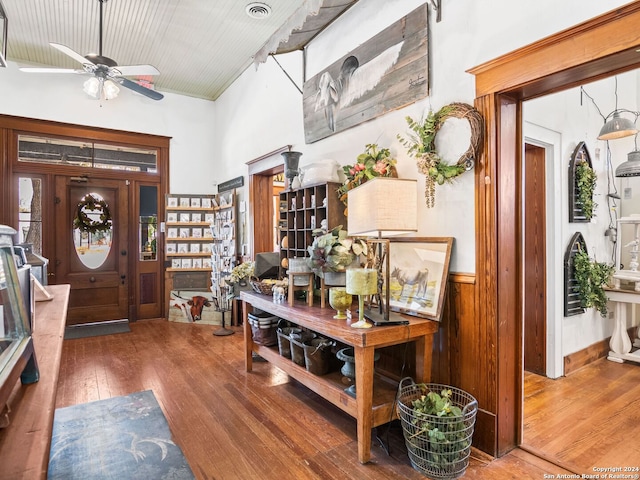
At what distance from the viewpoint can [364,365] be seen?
211cm

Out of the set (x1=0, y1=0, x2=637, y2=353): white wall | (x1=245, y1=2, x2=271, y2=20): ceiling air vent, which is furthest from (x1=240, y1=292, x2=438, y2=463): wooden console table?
(x1=245, y1=2, x2=271, y2=20): ceiling air vent

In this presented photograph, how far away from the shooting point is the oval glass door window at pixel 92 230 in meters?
5.55

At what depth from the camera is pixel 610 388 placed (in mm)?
3088

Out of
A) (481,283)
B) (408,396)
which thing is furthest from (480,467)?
(481,283)

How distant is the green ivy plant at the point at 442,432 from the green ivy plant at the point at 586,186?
2.61 m

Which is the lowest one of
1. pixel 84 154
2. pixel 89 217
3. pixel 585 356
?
pixel 585 356

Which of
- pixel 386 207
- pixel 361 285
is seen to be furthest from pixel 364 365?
pixel 386 207

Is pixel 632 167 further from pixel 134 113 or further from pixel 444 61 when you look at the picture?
pixel 134 113

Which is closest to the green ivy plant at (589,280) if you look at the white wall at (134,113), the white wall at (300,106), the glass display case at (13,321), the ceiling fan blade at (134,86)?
the white wall at (300,106)

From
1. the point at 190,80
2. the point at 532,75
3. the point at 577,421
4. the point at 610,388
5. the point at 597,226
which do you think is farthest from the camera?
the point at 190,80

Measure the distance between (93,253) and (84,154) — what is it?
1497mm

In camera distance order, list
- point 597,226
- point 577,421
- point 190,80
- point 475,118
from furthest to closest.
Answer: point 190,80 < point 597,226 < point 577,421 < point 475,118

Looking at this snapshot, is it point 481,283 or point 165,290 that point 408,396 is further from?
point 165,290

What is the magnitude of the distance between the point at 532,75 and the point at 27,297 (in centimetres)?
272
